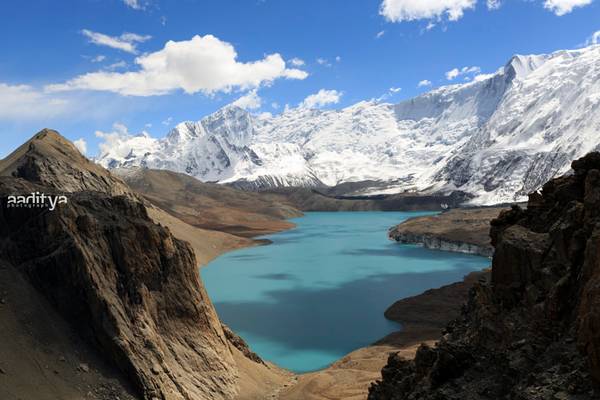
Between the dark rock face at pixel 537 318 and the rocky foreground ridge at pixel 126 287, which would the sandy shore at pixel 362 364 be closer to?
the rocky foreground ridge at pixel 126 287

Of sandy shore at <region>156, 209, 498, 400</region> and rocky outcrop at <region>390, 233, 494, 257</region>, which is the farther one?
rocky outcrop at <region>390, 233, 494, 257</region>

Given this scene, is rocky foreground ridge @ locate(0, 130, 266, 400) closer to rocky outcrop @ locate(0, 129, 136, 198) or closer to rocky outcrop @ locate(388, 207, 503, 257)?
rocky outcrop @ locate(0, 129, 136, 198)

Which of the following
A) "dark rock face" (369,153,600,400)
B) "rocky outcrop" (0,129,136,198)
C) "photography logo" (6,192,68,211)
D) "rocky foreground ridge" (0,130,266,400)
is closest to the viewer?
"dark rock face" (369,153,600,400)

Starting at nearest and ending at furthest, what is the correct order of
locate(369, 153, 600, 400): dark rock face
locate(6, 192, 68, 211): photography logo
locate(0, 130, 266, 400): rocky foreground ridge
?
locate(369, 153, 600, 400): dark rock face < locate(0, 130, 266, 400): rocky foreground ridge < locate(6, 192, 68, 211): photography logo

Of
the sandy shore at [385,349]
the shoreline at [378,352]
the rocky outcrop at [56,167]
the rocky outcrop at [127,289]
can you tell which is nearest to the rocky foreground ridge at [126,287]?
the rocky outcrop at [127,289]

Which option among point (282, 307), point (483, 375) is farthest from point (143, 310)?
point (282, 307)

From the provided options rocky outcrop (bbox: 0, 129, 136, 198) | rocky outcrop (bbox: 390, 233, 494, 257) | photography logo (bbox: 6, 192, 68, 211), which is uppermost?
rocky outcrop (bbox: 0, 129, 136, 198)

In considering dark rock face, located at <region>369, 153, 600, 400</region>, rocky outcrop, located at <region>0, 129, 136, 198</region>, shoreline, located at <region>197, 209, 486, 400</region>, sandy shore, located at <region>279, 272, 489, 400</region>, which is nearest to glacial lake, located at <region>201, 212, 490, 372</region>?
shoreline, located at <region>197, 209, 486, 400</region>
